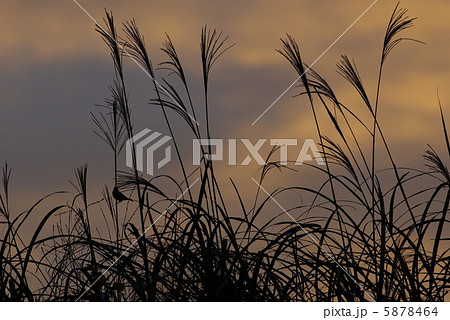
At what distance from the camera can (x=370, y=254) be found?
9.82 feet

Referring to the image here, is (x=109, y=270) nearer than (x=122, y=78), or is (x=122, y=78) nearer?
(x=109, y=270)

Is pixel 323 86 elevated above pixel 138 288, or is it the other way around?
pixel 323 86

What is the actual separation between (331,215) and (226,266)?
19.3 inches

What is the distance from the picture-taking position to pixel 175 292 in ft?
9.54

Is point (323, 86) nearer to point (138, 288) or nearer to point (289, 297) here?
point (289, 297)

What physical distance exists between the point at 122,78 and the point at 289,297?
1242 mm

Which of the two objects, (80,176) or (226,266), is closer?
(226,266)

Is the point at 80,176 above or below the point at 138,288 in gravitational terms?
above

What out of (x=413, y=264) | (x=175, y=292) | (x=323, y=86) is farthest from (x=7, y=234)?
(x=413, y=264)

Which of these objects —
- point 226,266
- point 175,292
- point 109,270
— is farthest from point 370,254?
point 109,270
